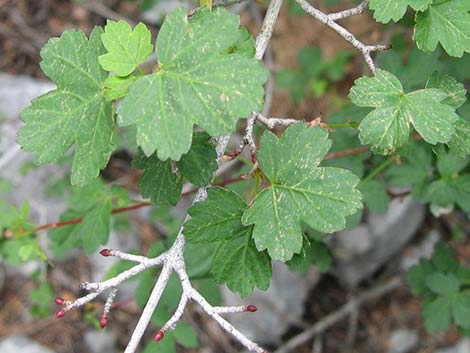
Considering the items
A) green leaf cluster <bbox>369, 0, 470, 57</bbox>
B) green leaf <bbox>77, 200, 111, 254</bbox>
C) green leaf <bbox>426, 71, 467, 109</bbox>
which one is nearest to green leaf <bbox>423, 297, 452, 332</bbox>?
green leaf <bbox>426, 71, 467, 109</bbox>

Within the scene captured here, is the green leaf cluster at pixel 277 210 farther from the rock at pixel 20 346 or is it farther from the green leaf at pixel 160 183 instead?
the rock at pixel 20 346

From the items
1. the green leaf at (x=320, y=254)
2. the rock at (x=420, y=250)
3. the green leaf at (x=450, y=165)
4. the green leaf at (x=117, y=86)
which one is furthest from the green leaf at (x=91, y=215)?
the rock at (x=420, y=250)

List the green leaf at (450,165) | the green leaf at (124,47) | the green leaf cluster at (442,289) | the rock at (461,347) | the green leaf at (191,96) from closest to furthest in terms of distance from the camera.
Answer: the green leaf at (191,96) < the green leaf at (124,47) < the green leaf at (450,165) < the green leaf cluster at (442,289) < the rock at (461,347)

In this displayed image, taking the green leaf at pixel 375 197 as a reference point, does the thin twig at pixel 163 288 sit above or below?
above

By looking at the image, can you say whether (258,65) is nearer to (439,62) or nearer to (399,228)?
(439,62)

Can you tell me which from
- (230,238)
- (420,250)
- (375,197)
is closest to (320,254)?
(375,197)

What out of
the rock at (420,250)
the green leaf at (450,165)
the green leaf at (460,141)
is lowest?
the rock at (420,250)
